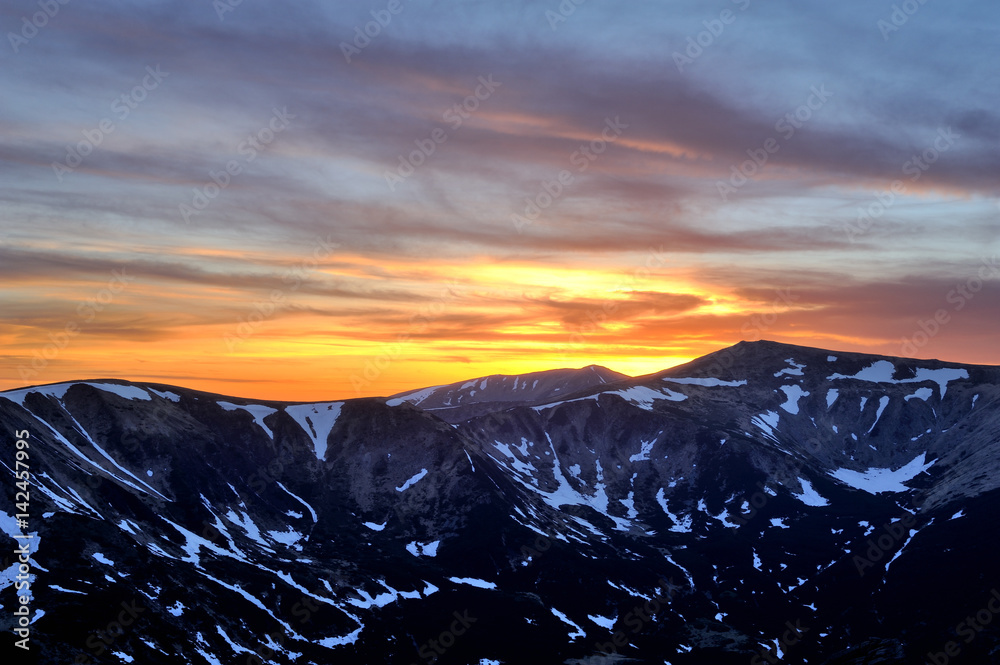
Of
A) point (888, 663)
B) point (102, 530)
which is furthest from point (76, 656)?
point (888, 663)

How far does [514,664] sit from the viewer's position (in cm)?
19988

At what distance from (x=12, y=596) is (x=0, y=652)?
66.8ft

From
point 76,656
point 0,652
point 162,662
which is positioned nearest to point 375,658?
point 162,662

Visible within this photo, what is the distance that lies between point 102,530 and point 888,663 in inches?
6488

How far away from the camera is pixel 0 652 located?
140 metres

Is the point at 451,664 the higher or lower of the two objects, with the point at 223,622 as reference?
lower

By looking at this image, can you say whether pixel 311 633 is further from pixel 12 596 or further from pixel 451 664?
pixel 12 596

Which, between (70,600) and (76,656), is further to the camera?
(70,600)

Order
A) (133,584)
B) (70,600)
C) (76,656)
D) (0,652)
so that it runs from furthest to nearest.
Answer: (133,584) < (70,600) < (76,656) < (0,652)

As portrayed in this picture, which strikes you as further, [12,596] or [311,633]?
[311,633]

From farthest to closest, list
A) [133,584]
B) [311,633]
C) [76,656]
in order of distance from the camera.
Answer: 1. [311,633]
2. [133,584]
3. [76,656]

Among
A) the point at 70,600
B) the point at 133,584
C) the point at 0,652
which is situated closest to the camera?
the point at 0,652

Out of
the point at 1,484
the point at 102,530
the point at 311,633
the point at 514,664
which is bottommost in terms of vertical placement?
the point at 514,664

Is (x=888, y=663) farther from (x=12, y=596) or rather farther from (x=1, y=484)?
(x=1, y=484)
